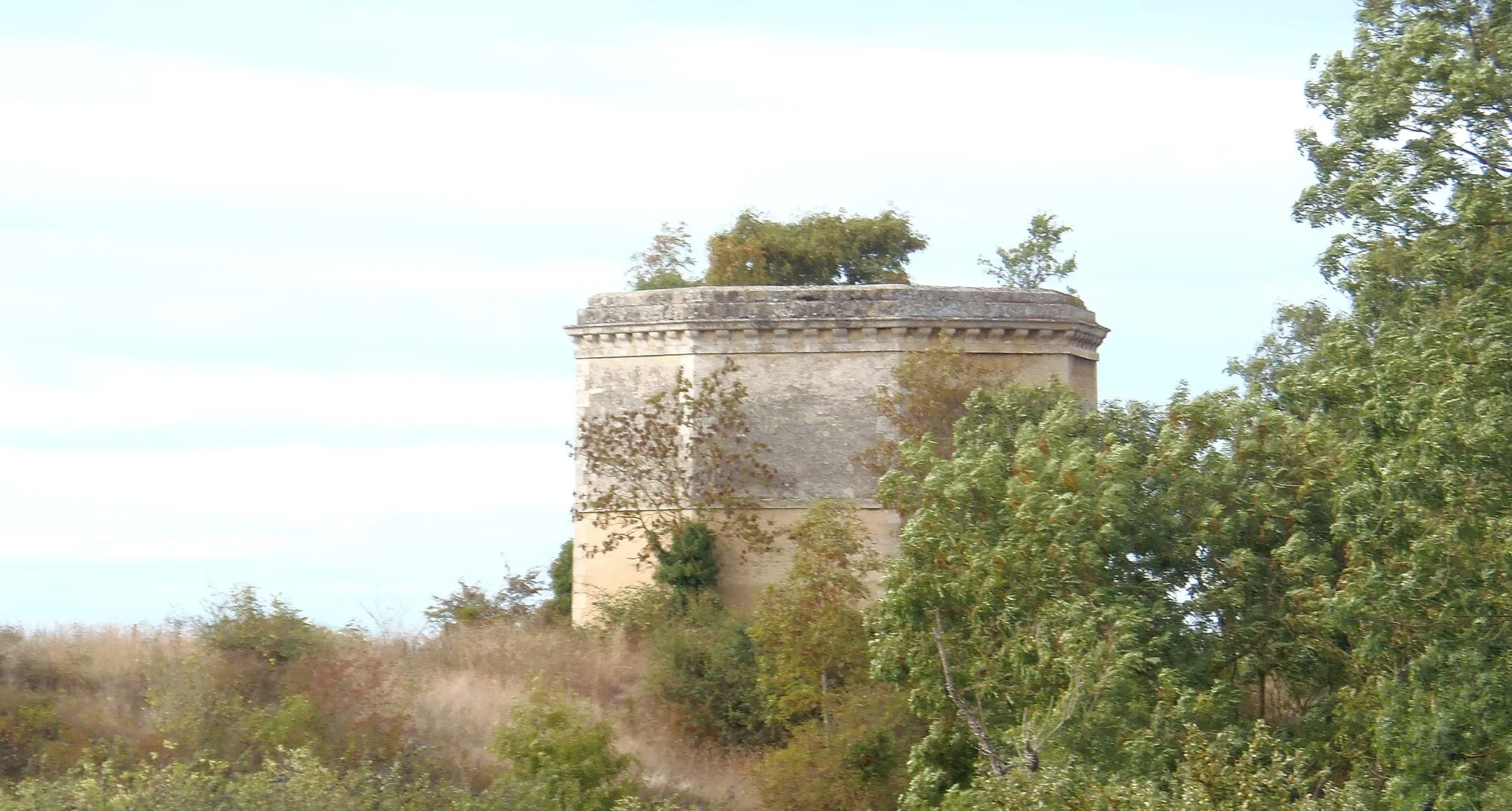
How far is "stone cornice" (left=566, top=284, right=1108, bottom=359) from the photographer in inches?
1055

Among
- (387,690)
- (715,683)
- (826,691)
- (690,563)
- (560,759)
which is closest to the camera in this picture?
(560,759)

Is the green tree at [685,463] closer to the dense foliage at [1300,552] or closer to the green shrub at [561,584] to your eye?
the green shrub at [561,584]

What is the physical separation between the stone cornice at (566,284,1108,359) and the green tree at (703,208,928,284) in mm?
3068

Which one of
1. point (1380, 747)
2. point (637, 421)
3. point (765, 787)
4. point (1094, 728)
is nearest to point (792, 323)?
point (637, 421)

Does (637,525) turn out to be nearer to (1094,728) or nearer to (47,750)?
(47,750)

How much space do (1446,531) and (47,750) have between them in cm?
1537

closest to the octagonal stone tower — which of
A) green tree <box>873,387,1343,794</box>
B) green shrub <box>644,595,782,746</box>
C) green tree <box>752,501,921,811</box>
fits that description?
green shrub <box>644,595,782,746</box>

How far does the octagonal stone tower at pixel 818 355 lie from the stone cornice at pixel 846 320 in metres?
0.02

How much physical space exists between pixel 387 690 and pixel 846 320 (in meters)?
8.64

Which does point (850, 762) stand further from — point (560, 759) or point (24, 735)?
point (24, 735)

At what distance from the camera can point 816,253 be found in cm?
3039

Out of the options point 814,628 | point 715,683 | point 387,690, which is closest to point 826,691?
point 814,628

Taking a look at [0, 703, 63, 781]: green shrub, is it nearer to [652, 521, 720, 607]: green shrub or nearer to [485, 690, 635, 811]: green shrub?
[485, 690, 635, 811]: green shrub

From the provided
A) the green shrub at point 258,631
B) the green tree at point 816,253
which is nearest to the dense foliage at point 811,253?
the green tree at point 816,253
